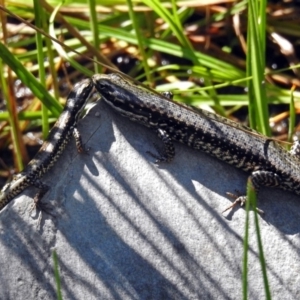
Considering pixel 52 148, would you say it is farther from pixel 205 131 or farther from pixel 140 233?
pixel 205 131

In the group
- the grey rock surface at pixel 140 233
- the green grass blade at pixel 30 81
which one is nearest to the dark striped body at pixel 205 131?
the grey rock surface at pixel 140 233

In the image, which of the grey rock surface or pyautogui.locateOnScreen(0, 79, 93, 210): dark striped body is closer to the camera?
the grey rock surface

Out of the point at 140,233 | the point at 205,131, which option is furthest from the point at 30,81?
the point at 140,233

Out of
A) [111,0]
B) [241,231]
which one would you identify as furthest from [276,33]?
[241,231]

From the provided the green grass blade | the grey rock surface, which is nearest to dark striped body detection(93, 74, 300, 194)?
the grey rock surface

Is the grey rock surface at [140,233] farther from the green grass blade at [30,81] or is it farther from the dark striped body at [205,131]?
the green grass blade at [30,81]

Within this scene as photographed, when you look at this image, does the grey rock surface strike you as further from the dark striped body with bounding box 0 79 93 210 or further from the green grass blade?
the green grass blade
